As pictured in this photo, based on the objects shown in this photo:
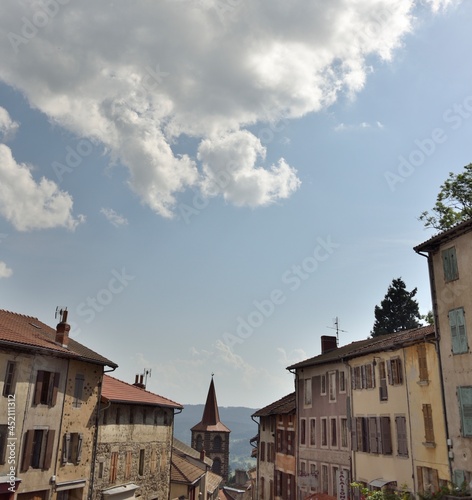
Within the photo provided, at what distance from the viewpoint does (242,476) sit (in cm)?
10612

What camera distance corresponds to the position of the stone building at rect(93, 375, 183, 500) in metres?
28.1

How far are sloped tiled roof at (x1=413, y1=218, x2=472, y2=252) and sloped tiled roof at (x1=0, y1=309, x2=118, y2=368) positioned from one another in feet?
59.5

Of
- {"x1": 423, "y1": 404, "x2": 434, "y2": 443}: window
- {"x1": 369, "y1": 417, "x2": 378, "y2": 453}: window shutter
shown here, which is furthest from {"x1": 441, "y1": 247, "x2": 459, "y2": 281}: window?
{"x1": 369, "y1": 417, "x2": 378, "y2": 453}: window shutter

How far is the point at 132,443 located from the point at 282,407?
479 inches

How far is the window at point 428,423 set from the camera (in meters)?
20.4

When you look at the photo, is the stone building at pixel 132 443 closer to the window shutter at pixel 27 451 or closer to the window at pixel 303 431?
the window shutter at pixel 27 451

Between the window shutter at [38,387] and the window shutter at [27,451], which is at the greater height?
the window shutter at [38,387]

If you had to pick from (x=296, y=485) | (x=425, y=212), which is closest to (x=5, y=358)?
(x=296, y=485)

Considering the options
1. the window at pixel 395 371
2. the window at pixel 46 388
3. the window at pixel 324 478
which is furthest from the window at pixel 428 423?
the window at pixel 46 388

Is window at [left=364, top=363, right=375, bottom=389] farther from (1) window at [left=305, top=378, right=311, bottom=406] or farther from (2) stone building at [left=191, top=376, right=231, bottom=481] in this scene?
(2) stone building at [left=191, top=376, right=231, bottom=481]

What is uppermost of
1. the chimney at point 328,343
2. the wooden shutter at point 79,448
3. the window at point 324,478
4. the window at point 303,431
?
the chimney at point 328,343

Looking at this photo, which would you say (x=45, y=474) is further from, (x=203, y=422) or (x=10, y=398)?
(x=203, y=422)

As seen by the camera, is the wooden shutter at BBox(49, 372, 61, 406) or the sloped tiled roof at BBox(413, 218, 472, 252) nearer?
the sloped tiled roof at BBox(413, 218, 472, 252)

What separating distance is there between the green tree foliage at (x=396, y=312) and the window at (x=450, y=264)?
123ft
